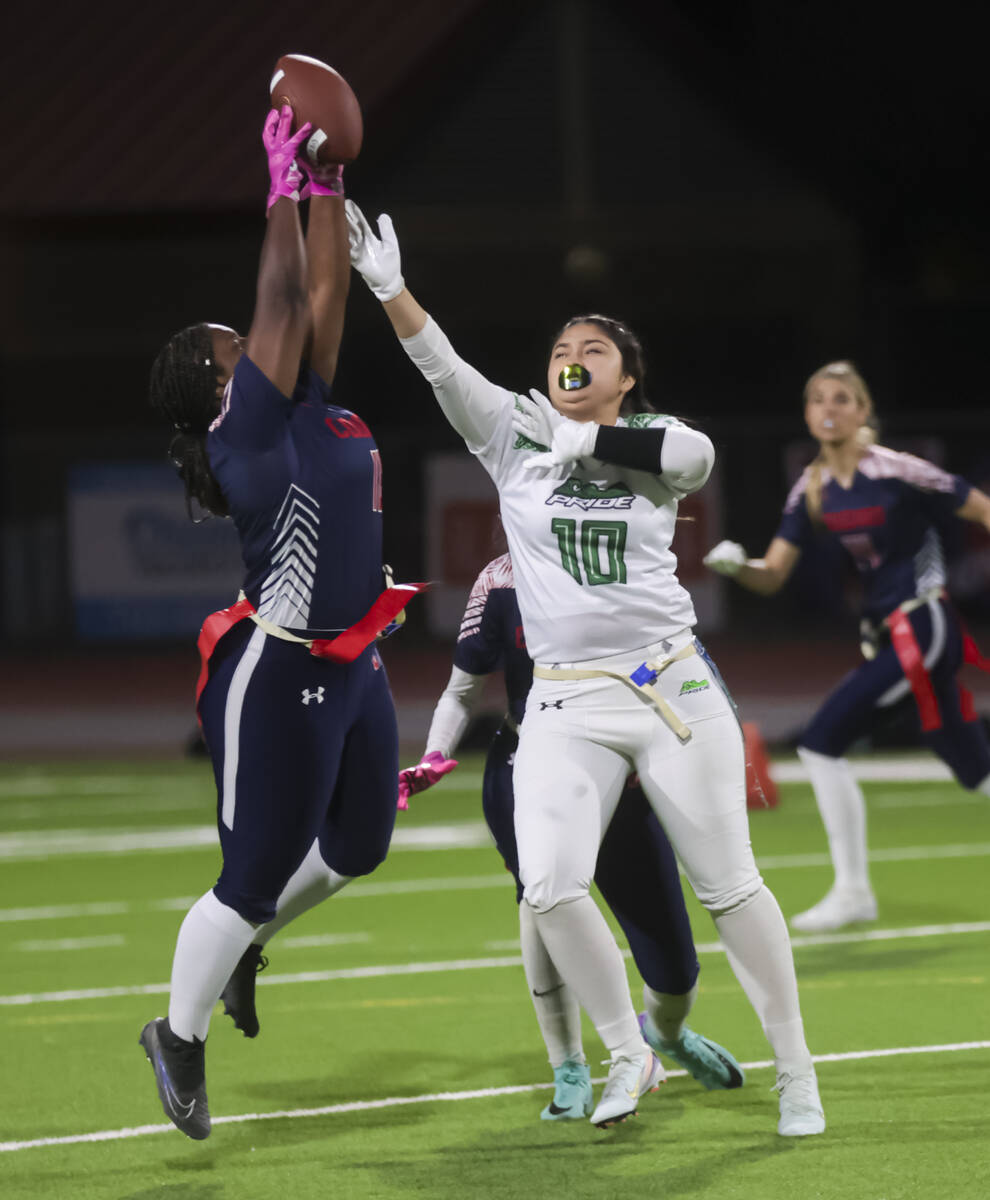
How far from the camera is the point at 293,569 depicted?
4527mm

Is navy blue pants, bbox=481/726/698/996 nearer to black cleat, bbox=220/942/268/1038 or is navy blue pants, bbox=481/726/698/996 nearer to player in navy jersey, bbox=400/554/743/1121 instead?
player in navy jersey, bbox=400/554/743/1121

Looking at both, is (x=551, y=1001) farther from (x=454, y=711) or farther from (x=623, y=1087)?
(x=454, y=711)

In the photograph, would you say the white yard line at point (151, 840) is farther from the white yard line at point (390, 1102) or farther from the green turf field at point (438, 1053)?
the white yard line at point (390, 1102)

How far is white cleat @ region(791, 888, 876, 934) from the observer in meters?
7.59

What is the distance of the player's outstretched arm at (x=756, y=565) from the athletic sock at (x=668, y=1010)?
1.54m

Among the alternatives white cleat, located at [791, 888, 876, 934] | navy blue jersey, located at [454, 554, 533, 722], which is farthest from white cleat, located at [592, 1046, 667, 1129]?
white cleat, located at [791, 888, 876, 934]

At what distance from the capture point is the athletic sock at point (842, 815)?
7715 mm

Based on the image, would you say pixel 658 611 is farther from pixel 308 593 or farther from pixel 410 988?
pixel 410 988

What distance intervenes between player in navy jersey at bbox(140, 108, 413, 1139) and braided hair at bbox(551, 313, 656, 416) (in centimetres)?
67

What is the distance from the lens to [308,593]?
453 cm

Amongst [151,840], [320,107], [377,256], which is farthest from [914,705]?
[151,840]

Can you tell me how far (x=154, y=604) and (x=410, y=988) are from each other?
39.3 ft

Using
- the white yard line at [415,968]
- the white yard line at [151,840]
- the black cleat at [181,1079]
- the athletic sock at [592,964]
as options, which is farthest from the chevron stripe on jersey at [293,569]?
the white yard line at [151,840]

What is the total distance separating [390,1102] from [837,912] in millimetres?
2944
